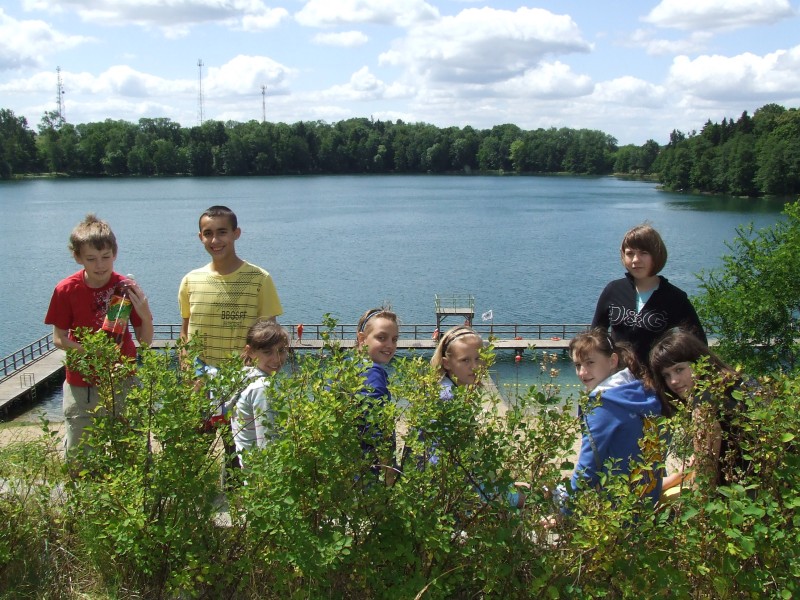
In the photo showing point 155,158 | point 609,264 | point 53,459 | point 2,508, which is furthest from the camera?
point 155,158

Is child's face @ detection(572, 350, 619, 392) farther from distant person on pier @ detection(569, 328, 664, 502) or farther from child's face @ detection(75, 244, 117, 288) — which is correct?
child's face @ detection(75, 244, 117, 288)

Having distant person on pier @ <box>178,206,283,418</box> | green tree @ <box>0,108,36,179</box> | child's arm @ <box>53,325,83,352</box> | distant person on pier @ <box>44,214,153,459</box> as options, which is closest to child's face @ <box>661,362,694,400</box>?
distant person on pier @ <box>178,206,283,418</box>

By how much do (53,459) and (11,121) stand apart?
465ft

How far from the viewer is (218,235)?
436 centimetres

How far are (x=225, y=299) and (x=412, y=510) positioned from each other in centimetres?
235

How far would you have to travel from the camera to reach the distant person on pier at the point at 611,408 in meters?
2.88

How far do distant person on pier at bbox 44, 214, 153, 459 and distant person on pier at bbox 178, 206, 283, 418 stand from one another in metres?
0.38

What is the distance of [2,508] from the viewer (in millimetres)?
2857

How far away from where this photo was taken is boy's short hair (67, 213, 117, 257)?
392 centimetres

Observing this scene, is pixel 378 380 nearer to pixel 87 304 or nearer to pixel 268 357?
pixel 268 357

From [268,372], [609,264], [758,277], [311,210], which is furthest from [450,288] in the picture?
[311,210]

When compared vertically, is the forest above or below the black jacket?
above

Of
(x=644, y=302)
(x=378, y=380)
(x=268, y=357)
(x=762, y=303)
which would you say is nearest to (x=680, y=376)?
(x=644, y=302)

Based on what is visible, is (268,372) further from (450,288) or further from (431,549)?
(450,288)
